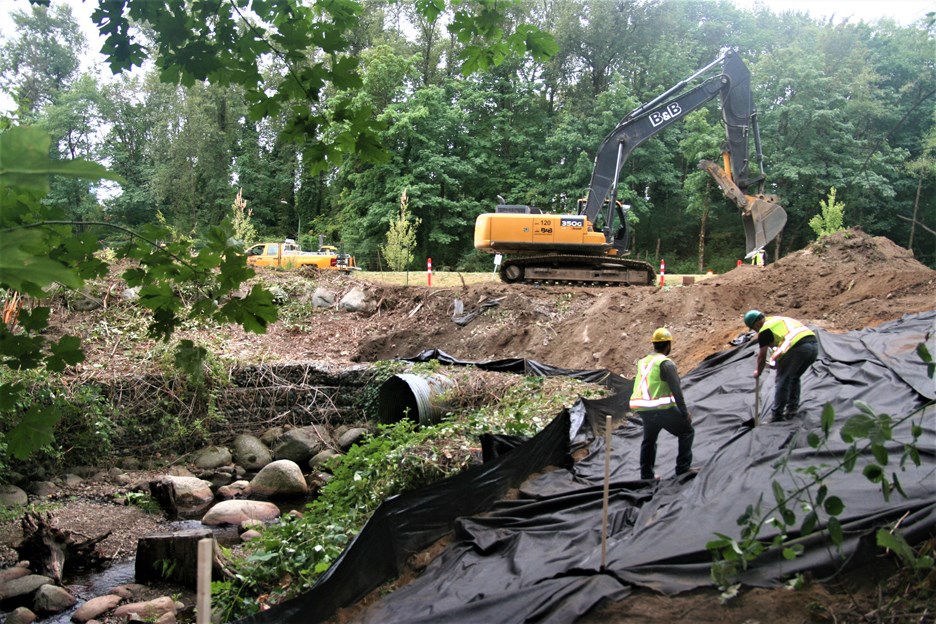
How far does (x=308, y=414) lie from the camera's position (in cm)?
1269

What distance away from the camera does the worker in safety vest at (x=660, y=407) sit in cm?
600

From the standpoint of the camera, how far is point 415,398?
372 inches

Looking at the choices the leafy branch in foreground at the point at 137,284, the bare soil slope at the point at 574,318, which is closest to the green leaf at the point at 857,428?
the leafy branch in foreground at the point at 137,284

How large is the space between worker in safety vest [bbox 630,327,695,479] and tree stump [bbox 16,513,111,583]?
5.78 metres

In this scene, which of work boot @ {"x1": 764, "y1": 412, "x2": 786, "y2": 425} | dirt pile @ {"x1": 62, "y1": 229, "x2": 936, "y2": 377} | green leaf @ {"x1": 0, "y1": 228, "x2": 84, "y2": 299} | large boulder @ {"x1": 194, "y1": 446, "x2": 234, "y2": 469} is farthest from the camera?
dirt pile @ {"x1": 62, "y1": 229, "x2": 936, "y2": 377}

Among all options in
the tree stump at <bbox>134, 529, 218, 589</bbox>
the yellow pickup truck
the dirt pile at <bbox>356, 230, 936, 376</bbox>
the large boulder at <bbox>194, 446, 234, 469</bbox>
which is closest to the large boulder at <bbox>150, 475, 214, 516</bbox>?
the large boulder at <bbox>194, 446, 234, 469</bbox>

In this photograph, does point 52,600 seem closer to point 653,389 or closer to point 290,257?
point 653,389

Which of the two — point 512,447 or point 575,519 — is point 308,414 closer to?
point 512,447

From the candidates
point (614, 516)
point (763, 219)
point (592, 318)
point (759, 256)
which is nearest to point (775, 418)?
point (614, 516)

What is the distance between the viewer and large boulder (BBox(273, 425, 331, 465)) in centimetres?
1160

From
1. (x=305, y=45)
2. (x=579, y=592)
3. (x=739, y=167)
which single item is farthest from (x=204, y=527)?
(x=739, y=167)

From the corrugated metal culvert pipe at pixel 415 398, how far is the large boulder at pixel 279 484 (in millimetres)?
1556

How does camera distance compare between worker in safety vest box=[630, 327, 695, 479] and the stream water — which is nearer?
worker in safety vest box=[630, 327, 695, 479]

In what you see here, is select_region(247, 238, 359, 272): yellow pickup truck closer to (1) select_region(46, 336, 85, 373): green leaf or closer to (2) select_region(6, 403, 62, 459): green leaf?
(1) select_region(46, 336, 85, 373): green leaf
